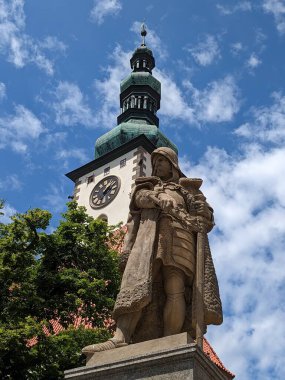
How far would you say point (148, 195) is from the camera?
5895mm

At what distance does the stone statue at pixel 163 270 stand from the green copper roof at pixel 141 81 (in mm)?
43126

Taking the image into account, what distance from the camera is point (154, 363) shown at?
15.1ft

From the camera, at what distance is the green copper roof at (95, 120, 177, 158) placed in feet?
138

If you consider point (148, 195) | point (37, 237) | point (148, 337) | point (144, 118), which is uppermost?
point (144, 118)

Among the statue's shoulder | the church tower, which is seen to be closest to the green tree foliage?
the statue's shoulder

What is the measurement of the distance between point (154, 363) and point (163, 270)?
1.14 metres

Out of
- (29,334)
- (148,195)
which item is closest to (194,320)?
(148,195)

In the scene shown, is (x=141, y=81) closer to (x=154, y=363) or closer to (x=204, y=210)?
(x=204, y=210)

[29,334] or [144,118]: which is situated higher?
[144,118]

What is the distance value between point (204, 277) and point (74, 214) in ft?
34.0

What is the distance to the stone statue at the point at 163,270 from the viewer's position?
528cm

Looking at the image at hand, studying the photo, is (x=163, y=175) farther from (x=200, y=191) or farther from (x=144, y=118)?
(x=144, y=118)

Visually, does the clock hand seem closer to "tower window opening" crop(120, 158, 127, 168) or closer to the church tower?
the church tower

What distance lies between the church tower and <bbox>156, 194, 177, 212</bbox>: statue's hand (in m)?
27.9
